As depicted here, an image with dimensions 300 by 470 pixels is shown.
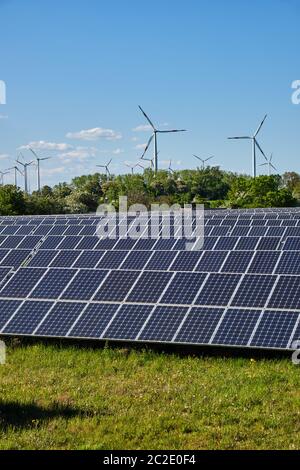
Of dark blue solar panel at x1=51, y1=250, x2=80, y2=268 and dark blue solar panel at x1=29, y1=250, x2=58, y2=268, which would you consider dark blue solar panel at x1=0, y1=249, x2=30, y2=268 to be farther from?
dark blue solar panel at x1=51, y1=250, x2=80, y2=268

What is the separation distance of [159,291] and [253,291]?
260cm

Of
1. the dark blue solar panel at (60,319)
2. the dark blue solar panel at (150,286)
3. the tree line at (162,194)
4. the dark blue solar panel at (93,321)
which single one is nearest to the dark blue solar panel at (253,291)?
the dark blue solar panel at (150,286)

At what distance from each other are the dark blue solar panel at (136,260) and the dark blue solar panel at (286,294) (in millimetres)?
4402

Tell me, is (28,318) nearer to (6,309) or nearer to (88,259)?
(6,309)

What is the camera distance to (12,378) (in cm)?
1448

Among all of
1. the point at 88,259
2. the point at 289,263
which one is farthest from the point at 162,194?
the point at 289,263

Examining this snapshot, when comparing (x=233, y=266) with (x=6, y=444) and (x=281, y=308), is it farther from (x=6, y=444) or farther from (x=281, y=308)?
(x=6, y=444)

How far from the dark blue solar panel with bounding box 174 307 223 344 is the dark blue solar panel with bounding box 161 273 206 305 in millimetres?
628

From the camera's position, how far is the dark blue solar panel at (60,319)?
54.2 ft

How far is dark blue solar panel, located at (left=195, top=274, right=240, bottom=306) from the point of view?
54.0 feet

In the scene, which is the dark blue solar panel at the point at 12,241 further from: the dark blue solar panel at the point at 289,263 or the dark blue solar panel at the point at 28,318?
the dark blue solar panel at the point at 289,263
